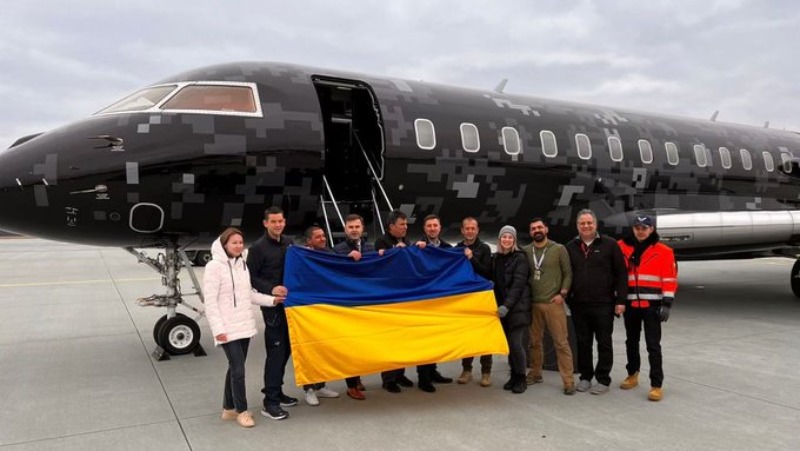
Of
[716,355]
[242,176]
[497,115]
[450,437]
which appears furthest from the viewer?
[497,115]

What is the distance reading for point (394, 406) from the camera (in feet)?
18.5

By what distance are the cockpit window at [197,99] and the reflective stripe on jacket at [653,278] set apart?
4864mm

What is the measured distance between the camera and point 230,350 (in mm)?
5055

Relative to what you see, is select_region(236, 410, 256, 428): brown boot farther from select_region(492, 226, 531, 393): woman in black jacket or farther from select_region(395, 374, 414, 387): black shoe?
select_region(492, 226, 531, 393): woman in black jacket

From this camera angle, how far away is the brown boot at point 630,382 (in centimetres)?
624

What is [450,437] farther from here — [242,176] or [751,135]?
[751,135]

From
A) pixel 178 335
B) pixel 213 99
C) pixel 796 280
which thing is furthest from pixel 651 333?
pixel 796 280

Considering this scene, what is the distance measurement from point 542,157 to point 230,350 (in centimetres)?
646

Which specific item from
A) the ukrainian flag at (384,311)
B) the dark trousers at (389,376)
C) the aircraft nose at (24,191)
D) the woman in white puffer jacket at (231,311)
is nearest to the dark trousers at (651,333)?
the ukrainian flag at (384,311)

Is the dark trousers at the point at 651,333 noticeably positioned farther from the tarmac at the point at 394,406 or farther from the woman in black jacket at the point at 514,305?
the woman in black jacket at the point at 514,305

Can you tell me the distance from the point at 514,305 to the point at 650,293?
1360 millimetres

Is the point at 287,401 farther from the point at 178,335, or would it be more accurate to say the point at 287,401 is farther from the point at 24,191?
the point at 24,191

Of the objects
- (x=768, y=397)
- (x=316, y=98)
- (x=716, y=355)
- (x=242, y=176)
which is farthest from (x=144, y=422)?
(x=716, y=355)

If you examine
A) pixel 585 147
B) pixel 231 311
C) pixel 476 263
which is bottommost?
pixel 231 311
